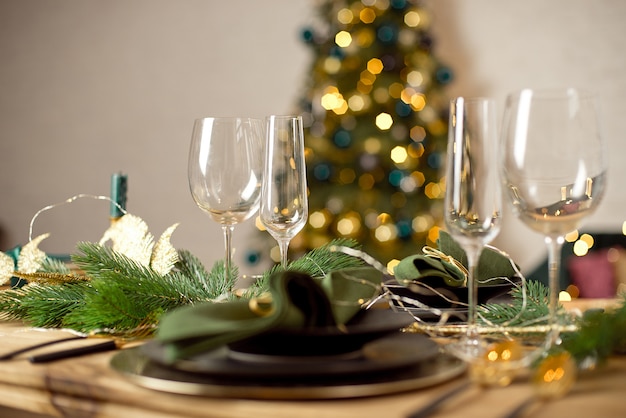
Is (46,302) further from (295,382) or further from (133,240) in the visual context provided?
(295,382)

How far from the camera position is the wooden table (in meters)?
0.59

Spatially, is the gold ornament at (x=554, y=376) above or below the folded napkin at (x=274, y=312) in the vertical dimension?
below

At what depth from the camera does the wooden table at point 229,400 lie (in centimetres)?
59

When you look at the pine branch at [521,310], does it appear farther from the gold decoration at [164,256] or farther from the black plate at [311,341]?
the gold decoration at [164,256]

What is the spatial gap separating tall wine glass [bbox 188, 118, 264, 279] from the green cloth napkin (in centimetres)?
20

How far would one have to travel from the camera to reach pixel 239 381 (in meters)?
0.65

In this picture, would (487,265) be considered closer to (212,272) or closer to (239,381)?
(212,272)

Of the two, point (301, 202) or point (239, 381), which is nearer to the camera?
point (239, 381)

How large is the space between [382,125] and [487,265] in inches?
116

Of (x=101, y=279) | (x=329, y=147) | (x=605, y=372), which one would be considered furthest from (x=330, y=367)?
(x=329, y=147)

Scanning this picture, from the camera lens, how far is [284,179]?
0.95m

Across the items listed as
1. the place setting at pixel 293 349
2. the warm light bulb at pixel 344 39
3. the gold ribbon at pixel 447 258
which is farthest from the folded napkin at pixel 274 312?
the warm light bulb at pixel 344 39

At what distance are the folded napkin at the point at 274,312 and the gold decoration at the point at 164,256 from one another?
28 cm

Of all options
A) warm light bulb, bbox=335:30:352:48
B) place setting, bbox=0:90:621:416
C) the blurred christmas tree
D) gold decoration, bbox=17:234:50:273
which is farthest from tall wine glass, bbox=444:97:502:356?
warm light bulb, bbox=335:30:352:48
